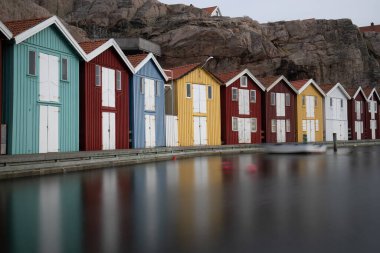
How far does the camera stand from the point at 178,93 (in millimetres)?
38812

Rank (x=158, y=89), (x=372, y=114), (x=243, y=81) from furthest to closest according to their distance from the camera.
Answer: (x=372, y=114)
(x=243, y=81)
(x=158, y=89)

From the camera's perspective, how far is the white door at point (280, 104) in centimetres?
4984

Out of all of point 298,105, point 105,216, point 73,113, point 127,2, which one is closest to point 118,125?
Result: point 73,113

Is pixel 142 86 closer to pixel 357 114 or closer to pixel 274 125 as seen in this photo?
pixel 274 125

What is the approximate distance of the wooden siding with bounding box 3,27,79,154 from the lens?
890 inches

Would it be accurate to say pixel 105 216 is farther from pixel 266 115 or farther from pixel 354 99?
pixel 354 99

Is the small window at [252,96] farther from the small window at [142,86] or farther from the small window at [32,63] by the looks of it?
the small window at [32,63]

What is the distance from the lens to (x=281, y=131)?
50344 mm

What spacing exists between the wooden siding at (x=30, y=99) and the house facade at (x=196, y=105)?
12.4 metres

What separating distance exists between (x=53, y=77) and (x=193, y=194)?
16.7 metres

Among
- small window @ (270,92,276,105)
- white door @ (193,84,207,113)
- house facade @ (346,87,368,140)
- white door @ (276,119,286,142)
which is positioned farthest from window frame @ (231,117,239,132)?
house facade @ (346,87,368,140)

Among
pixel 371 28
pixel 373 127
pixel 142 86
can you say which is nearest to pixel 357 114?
pixel 373 127

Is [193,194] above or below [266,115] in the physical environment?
below

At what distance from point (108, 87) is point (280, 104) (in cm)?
2573
